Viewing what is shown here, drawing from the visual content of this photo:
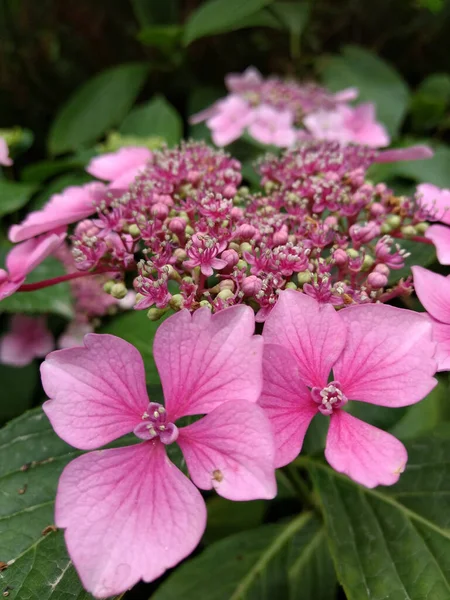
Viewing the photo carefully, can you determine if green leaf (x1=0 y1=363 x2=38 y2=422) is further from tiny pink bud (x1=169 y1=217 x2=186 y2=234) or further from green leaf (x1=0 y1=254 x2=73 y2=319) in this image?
tiny pink bud (x1=169 y1=217 x2=186 y2=234)

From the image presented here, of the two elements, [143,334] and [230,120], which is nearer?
[143,334]

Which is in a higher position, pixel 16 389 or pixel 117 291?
pixel 117 291

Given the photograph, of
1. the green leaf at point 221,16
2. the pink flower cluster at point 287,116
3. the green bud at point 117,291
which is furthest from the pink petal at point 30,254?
the green leaf at point 221,16

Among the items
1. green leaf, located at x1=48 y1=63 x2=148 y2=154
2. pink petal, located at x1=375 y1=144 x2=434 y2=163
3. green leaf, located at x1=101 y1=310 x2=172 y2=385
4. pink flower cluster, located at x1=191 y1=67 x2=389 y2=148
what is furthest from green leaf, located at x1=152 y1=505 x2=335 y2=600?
green leaf, located at x1=48 y1=63 x2=148 y2=154

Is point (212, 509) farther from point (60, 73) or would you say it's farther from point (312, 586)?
point (60, 73)

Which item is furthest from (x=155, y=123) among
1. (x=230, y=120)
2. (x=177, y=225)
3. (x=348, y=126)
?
(x=177, y=225)

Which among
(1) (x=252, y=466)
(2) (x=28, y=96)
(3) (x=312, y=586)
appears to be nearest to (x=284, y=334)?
(1) (x=252, y=466)

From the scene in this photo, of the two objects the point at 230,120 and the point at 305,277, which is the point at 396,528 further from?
the point at 230,120
